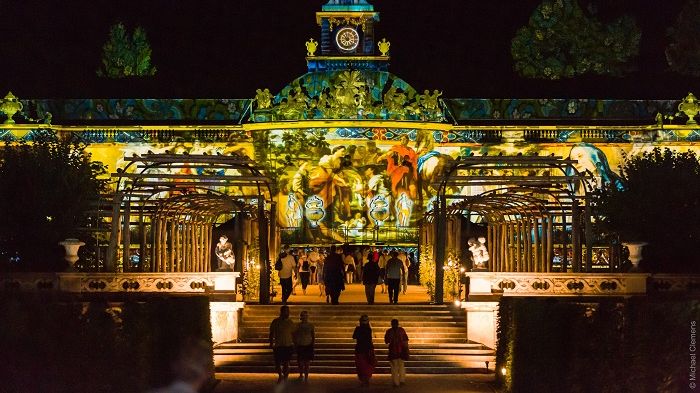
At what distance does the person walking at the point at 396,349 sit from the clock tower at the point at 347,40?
33.7 meters

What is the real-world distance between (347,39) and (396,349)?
116 feet

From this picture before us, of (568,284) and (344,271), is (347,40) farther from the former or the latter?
(568,284)

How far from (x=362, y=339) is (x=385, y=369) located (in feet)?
11.8

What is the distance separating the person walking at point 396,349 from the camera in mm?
33812

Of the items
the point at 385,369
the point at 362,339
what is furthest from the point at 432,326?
the point at 362,339

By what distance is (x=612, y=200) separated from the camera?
48.8m

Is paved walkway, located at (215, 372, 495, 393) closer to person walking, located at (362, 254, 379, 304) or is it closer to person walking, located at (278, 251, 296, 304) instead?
person walking, located at (362, 254, 379, 304)

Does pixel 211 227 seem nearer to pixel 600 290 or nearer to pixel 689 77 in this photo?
pixel 600 290

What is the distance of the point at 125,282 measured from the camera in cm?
3847

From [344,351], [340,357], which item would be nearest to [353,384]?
[340,357]

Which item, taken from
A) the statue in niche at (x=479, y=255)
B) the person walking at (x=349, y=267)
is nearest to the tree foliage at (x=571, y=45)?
the person walking at (x=349, y=267)

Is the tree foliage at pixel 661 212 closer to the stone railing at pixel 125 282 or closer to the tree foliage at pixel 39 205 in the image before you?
the stone railing at pixel 125 282

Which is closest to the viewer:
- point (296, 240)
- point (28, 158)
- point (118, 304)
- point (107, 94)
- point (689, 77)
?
point (118, 304)

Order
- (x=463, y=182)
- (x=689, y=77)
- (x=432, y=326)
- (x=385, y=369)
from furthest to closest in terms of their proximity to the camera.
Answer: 1. (x=689, y=77)
2. (x=463, y=182)
3. (x=432, y=326)
4. (x=385, y=369)
